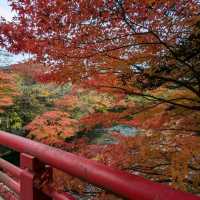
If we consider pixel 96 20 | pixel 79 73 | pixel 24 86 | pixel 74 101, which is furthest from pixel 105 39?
pixel 24 86

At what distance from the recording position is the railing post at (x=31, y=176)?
212 centimetres

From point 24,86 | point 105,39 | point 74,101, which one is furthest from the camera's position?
point 24,86

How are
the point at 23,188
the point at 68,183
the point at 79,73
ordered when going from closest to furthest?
the point at 23,188
the point at 79,73
the point at 68,183

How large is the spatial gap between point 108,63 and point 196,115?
1.19 metres

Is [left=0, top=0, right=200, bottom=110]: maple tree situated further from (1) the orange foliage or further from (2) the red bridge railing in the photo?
(1) the orange foliage

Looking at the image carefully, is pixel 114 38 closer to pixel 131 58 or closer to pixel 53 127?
pixel 131 58

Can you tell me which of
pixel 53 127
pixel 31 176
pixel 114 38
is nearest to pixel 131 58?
pixel 114 38

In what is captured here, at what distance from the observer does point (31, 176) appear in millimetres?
2127

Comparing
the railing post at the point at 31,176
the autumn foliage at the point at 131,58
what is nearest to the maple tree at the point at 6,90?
the autumn foliage at the point at 131,58

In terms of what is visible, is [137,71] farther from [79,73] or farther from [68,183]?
[68,183]

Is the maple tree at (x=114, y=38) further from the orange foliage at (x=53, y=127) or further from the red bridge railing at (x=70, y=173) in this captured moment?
the orange foliage at (x=53, y=127)

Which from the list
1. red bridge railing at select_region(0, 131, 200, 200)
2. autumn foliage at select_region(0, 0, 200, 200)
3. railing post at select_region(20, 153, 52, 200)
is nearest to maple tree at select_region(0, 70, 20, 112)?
autumn foliage at select_region(0, 0, 200, 200)

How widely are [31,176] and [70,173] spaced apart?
562mm

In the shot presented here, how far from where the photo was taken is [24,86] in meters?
13.4
